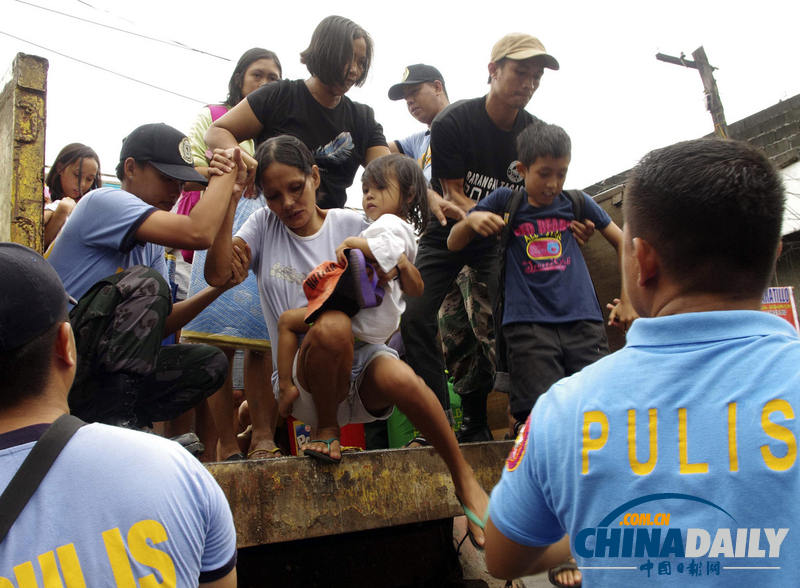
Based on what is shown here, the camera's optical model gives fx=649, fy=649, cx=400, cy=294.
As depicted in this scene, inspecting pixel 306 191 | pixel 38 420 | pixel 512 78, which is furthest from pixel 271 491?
pixel 512 78

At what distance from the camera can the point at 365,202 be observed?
303 centimetres

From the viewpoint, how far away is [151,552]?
117 cm

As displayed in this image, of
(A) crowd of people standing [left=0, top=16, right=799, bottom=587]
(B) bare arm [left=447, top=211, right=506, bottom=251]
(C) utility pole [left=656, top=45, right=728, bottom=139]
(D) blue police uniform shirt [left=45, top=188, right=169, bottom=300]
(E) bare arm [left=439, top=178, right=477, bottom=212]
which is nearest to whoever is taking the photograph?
(A) crowd of people standing [left=0, top=16, right=799, bottom=587]

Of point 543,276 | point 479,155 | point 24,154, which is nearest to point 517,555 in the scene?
point 24,154

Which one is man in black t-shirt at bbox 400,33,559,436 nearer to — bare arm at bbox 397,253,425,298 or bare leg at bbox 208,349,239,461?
bare arm at bbox 397,253,425,298

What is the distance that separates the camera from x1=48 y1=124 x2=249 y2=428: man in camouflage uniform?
226 cm

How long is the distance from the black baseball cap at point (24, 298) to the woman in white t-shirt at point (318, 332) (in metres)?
1.26

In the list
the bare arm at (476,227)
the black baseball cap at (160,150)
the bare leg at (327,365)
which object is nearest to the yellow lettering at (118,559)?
the bare leg at (327,365)

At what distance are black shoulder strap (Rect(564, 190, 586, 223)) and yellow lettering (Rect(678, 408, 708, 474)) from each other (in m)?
2.55

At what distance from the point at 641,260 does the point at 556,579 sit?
1.95m

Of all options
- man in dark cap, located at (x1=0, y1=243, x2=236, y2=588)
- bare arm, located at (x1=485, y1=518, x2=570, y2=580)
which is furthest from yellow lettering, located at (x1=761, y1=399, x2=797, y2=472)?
man in dark cap, located at (x1=0, y1=243, x2=236, y2=588)

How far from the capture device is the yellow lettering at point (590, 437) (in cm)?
99

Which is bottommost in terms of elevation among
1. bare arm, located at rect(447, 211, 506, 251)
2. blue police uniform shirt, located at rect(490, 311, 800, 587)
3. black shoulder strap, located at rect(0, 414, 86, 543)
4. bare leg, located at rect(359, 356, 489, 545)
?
bare leg, located at rect(359, 356, 489, 545)

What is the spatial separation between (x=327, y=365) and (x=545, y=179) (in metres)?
1.54
